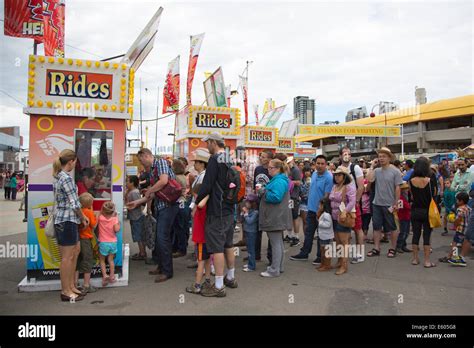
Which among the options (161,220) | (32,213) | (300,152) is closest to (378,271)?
(161,220)

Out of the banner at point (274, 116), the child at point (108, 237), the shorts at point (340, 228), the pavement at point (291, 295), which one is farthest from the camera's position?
the banner at point (274, 116)

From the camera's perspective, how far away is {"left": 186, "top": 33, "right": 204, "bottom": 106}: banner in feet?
41.1

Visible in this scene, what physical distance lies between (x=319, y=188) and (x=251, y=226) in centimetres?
141

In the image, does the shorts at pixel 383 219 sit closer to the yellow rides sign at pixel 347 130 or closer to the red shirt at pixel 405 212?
the red shirt at pixel 405 212

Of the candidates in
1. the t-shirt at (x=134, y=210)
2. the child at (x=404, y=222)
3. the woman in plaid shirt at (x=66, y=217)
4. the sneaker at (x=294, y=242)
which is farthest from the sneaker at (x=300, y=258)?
the woman in plaid shirt at (x=66, y=217)

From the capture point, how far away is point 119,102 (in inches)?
197

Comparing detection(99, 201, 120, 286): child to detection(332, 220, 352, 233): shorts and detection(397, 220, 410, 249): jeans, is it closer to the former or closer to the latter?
detection(332, 220, 352, 233): shorts

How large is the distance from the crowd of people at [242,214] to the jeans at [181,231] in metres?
0.02

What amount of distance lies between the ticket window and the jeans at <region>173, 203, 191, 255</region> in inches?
65.9

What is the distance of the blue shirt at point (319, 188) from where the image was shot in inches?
238

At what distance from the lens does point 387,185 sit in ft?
21.1

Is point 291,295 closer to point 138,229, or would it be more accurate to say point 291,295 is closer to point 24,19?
point 138,229

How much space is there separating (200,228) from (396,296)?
2.62m
